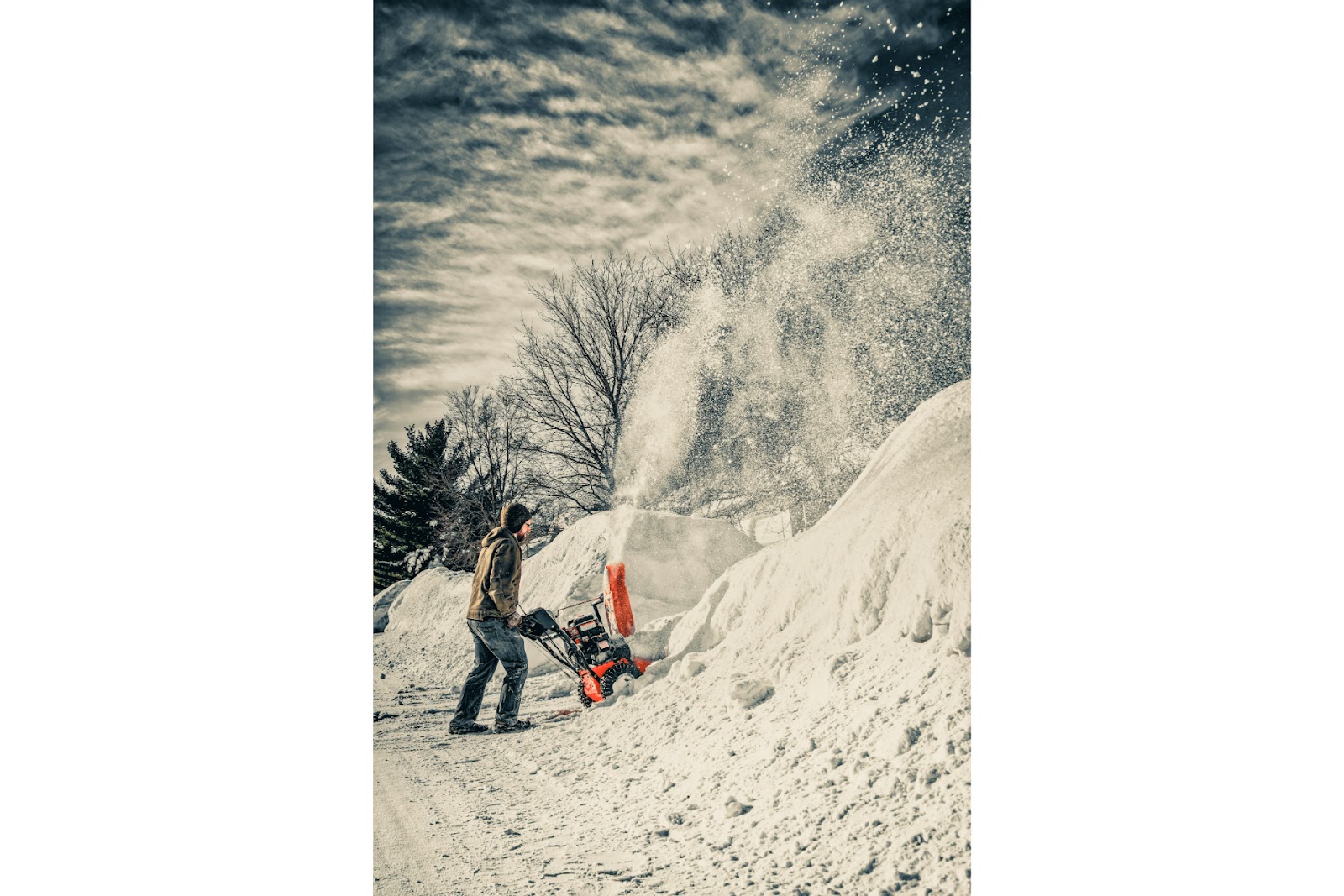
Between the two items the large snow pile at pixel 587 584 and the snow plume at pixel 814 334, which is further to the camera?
the large snow pile at pixel 587 584

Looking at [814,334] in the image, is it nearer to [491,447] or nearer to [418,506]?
[491,447]

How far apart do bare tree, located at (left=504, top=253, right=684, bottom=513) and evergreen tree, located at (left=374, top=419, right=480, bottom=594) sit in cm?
32

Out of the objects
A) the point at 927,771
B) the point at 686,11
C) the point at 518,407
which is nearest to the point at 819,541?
the point at 927,771

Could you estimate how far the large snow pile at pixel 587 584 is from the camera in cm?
316

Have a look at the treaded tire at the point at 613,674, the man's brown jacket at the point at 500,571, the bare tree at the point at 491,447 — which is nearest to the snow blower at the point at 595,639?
the treaded tire at the point at 613,674

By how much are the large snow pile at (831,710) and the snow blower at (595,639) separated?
0.10 metres

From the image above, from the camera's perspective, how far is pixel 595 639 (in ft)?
10.8

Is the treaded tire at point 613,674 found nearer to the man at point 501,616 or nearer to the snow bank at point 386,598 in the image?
the man at point 501,616

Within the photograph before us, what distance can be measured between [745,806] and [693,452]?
1208 millimetres

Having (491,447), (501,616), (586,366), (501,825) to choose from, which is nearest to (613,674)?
(501,616)

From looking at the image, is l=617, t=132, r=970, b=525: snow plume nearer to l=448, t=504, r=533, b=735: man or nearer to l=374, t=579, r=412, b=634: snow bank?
l=448, t=504, r=533, b=735: man

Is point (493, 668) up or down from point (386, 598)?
down

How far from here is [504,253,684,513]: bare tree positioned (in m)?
3.28

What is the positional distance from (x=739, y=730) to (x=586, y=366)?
142 centimetres
